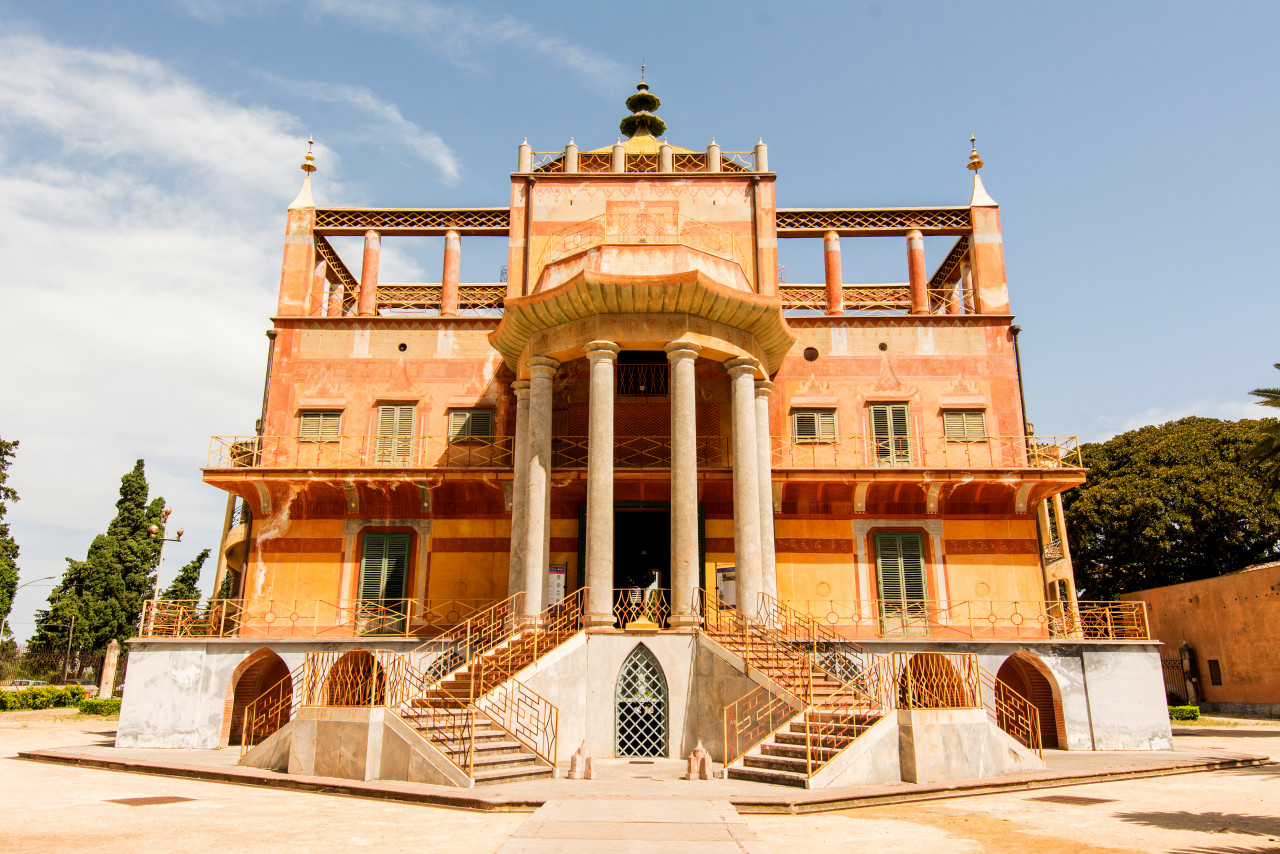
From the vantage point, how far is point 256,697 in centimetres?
2219

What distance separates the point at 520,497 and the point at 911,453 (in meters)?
10.9

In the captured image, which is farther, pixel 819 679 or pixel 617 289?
pixel 617 289

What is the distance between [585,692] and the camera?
16844 millimetres

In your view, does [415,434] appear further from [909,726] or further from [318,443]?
[909,726]

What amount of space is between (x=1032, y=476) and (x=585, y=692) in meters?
13.1

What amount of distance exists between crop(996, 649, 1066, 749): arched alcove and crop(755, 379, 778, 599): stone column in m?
6.14

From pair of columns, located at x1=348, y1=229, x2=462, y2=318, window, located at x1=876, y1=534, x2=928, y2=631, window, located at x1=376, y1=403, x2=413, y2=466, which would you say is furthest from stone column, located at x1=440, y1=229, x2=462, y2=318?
window, located at x1=876, y1=534, x2=928, y2=631

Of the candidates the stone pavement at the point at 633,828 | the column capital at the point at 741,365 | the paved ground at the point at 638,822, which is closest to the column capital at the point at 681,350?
the column capital at the point at 741,365

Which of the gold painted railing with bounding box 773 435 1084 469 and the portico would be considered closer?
the portico

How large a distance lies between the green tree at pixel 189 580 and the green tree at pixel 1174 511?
5186cm

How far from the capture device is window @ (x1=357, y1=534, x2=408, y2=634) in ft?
75.6

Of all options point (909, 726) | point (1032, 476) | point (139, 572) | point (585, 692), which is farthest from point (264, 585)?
point (139, 572)

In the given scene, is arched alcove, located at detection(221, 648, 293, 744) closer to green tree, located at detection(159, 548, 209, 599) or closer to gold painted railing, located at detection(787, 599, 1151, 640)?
gold painted railing, located at detection(787, 599, 1151, 640)

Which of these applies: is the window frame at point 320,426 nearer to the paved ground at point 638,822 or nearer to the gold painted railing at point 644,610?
the gold painted railing at point 644,610
